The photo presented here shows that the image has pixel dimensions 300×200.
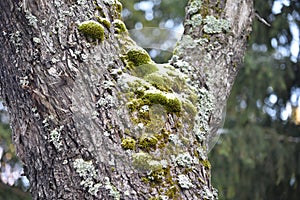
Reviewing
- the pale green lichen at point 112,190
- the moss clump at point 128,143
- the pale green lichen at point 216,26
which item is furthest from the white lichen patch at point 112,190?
the pale green lichen at point 216,26

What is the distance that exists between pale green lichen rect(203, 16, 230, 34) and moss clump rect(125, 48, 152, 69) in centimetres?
30

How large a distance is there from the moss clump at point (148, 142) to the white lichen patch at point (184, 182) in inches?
4.3

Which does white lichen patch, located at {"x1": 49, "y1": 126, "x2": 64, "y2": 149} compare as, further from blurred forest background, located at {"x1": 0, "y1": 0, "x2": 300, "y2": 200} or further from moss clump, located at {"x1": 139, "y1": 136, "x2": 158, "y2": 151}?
blurred forest background, located at {"x1": 0, "y1": 0, "x2": 300, "y2": 200}

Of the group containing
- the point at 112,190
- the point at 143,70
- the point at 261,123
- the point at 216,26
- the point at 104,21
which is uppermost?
the point at 261,123

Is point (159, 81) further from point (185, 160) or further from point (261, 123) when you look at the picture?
point (261, 123)

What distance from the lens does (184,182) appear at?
4.41 feet

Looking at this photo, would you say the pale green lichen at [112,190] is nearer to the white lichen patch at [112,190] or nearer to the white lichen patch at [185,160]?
the white lichen patch at [112,190]

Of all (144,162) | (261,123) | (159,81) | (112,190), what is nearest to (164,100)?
(159,81)

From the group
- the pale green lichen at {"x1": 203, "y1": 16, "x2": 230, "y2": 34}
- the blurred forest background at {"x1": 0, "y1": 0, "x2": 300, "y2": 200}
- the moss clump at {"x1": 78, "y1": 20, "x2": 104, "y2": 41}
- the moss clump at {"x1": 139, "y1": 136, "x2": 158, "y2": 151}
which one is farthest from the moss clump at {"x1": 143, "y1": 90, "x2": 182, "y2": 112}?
the blurred forest background at {"x1": 0, "y1": 0, "x2": 300, "y2": 200}

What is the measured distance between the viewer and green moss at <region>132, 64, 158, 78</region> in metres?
1.49

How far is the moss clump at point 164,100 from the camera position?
144cm

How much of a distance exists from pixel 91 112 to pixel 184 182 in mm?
315

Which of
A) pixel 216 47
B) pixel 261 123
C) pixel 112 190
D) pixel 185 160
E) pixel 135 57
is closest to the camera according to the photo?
pixel 112 190

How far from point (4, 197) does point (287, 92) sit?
9.33 feet
